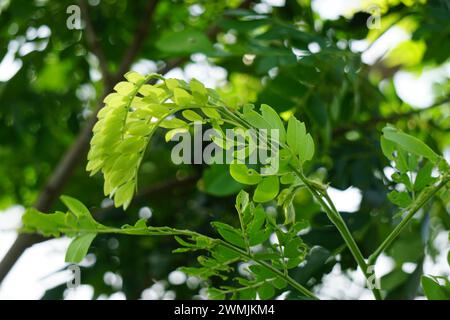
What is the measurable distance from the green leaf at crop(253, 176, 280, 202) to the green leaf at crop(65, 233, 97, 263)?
0.14m

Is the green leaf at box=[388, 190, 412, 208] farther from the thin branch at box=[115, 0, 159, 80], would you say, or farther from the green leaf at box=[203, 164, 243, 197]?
the thin branch at box=[115, 0, 159, 80]

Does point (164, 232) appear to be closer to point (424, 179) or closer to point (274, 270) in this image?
point (274, 270)

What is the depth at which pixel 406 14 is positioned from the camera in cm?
116

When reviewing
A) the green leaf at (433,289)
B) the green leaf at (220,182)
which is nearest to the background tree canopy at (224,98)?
the green leaf at (220,182)

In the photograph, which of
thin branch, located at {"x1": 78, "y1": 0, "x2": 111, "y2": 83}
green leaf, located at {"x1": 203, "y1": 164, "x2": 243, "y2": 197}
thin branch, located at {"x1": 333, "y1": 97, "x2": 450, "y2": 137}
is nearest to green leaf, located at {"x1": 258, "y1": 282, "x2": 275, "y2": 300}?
green leaf, located at {"x1": 203, "y1": 164, "x2": 243, "y2": 197}

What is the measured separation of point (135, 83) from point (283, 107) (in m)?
0.46

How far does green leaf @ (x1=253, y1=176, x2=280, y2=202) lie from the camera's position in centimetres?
64

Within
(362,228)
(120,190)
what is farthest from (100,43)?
(120,190)

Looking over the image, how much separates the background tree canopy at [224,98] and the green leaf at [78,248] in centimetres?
38

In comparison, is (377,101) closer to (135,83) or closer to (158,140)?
(158,140)

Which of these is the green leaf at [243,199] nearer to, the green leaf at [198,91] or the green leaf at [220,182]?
the green leaf at [198,91]

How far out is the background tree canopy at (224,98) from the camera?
1084mm

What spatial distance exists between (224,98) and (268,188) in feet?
0.83

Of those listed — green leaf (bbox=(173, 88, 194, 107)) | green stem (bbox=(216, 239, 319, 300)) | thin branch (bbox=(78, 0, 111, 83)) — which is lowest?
thin branch (bbox=(78, 0, 111, 83))
